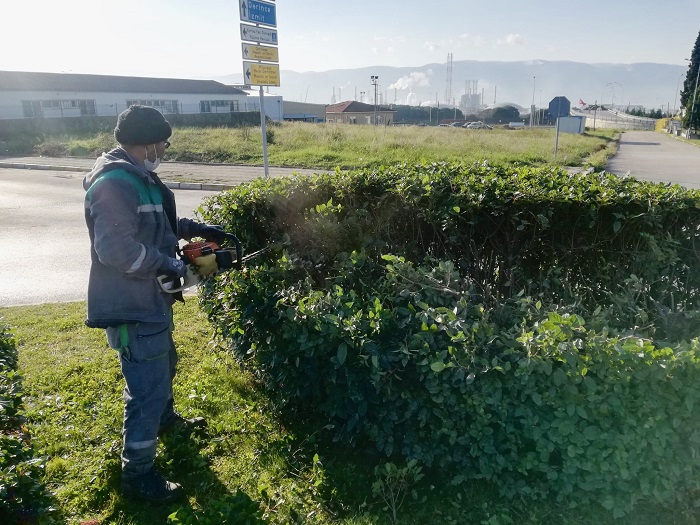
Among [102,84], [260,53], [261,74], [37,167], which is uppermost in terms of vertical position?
[102,84]

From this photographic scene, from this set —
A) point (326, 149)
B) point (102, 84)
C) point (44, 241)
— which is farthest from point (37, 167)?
point (102, 84)

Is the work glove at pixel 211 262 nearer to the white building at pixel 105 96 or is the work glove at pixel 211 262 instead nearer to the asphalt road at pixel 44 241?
the asphalt road at pixel 44 241

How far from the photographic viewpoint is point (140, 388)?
2795 mm

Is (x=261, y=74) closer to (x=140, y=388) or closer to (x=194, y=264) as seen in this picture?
(x=194, y=264)

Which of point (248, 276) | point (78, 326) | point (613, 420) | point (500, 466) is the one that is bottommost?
point (78, 326)

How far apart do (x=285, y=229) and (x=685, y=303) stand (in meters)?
2.79

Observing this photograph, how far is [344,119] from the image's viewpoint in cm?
6831

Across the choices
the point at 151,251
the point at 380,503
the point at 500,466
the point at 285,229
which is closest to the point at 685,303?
the point at 500,466

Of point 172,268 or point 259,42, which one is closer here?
point 172,268

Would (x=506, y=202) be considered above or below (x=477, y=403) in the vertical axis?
above

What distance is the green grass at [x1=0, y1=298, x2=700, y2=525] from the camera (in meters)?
2.55

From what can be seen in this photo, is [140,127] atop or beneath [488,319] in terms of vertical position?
atop

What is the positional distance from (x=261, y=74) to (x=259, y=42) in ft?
2.02

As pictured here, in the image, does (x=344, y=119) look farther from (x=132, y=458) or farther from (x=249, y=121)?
(x=132, y=458)
